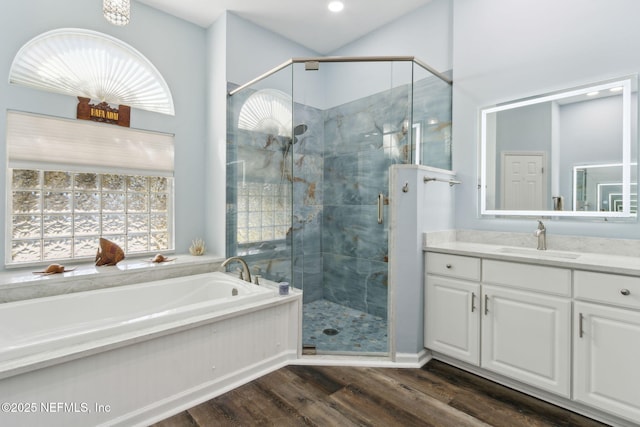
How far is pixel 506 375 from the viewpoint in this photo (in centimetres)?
202

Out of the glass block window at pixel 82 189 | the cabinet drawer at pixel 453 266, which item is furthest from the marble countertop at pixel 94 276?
the cabinet drawer at pixel 453 266

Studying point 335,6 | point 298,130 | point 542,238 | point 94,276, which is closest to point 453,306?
point 542,238

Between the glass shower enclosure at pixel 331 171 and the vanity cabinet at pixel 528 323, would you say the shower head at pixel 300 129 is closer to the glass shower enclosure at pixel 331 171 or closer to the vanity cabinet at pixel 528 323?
the glass shower enclosure at pixel 331 171

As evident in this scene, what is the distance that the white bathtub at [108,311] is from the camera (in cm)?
159

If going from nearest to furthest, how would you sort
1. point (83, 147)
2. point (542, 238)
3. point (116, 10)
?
point (116, 10), point (542, 238), point (83, 147)

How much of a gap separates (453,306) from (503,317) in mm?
326

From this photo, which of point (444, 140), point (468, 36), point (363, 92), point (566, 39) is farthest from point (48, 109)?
point (566, 39)

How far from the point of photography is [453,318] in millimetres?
2285

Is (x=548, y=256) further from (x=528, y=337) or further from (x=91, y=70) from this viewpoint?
(x=91, y=70)

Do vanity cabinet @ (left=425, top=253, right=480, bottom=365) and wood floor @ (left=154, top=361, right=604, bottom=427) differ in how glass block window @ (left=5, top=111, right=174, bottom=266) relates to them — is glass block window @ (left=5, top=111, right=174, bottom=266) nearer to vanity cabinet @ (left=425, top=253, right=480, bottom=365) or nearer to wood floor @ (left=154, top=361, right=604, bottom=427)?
wood floor @ (left=154, top=361, right=604, bottom=427)

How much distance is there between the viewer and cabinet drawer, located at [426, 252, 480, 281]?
7.16 ft

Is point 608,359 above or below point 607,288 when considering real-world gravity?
below

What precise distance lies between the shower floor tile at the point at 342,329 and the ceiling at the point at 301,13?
2800mm

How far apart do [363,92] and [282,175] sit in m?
1.12
